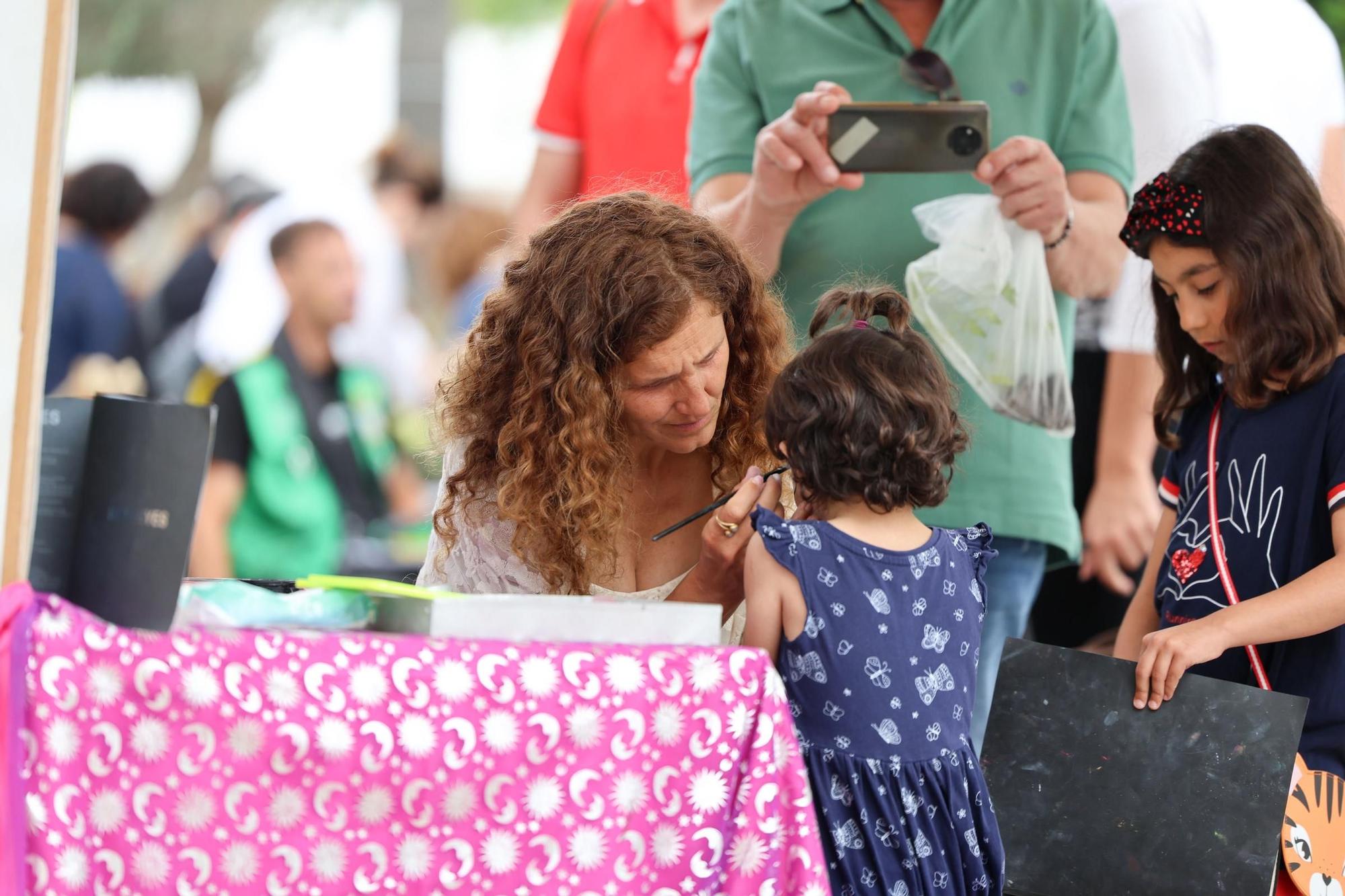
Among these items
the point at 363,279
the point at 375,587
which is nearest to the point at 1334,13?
the point at 363,279

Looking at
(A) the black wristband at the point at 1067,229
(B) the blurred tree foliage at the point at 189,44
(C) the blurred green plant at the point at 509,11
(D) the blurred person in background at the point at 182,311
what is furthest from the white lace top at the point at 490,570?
(C) the blurred green plant at the point at 509,11

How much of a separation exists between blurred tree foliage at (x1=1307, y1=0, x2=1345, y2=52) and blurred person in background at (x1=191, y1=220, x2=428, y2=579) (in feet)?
9.92

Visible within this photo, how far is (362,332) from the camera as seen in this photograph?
17.2 feet

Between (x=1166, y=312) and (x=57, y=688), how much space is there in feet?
4.76

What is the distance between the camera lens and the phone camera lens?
2.04 metres

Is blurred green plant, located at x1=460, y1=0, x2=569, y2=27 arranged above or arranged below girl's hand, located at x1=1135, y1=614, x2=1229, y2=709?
above

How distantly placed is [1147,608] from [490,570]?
2.86 ft

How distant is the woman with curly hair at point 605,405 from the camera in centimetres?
175

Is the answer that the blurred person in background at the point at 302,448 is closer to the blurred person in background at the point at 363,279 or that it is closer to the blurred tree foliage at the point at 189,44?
the blurred person in background at the point at 363,279

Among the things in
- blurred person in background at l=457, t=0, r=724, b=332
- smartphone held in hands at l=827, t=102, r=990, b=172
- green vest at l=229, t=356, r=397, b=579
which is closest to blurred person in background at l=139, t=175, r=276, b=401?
green vest at l=229, t=356, r=397, b=579

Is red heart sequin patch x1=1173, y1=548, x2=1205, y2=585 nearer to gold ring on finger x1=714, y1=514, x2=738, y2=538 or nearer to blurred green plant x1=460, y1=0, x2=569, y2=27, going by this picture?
gold ring on finger x1=714, y1=514, x2=738, y2=538

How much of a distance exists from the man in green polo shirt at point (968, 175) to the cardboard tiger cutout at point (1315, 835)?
570 millimetres

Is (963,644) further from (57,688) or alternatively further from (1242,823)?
(57,688)

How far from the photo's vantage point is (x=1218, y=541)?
70.1 inches
